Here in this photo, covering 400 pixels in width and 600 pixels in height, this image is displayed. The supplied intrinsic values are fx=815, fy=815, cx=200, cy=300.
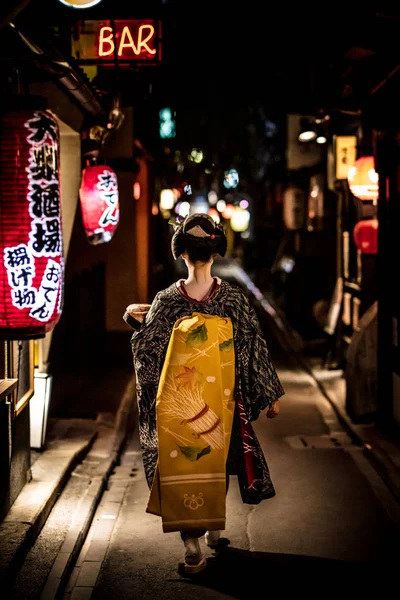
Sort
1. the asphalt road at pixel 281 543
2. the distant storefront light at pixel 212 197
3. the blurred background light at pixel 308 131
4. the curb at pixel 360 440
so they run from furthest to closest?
1. the distant storefront light at pixel 212 197
2. the blurred background light at pixel 308 131
3. the curb at pixel 360 440
4. the asphalt road at pixel 281 543

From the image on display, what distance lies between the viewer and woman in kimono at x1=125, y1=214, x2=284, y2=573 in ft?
24.1

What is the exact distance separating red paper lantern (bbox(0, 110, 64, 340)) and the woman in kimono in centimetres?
99

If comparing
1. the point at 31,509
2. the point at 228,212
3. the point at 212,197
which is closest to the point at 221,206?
the point at 228,212

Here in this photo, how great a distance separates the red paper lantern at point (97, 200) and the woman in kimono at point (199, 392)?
640 cm

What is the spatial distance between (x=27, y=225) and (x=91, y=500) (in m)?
4.03

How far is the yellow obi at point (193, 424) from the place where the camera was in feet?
24.0

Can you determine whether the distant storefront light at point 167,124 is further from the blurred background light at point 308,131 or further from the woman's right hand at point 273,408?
the woman's right hand at point 273,408

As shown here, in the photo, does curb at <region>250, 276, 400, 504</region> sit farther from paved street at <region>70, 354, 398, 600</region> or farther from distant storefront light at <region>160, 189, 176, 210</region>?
distant storefront light at <region>160, 189, 176, 210</region>

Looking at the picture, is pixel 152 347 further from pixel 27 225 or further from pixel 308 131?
pixel 308 131

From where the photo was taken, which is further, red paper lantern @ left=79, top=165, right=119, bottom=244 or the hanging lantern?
the hanging lantern

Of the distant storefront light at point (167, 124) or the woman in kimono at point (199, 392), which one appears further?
the distant storefront light at point (167, 124)

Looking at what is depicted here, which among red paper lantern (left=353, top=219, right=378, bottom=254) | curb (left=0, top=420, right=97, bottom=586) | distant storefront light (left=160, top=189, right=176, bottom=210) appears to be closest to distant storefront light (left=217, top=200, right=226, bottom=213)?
distant storefront light (left=160, top=189, right=176, bottom=210)

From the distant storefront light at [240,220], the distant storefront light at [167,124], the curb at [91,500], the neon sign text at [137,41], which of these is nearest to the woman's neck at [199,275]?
the curb at [91,500]

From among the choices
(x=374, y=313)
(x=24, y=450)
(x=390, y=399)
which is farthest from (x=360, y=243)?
(x=24, y=450)
